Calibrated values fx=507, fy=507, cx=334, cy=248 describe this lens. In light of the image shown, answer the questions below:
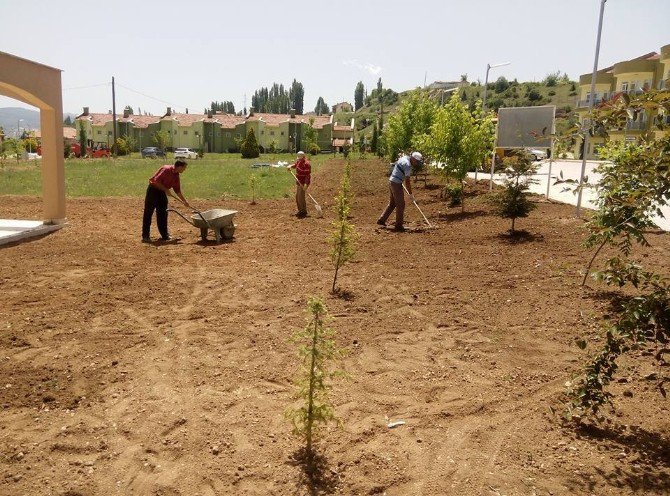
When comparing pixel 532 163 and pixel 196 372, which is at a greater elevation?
pixel 532 163

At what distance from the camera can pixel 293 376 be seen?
4.28 meters

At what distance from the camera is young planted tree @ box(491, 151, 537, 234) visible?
31.3 feet

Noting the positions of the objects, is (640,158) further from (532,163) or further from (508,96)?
(508,96)

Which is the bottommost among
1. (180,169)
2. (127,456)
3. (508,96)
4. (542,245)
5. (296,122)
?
(127,456)

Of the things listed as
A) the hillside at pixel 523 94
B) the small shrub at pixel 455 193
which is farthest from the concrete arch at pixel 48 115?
the hillside at pixel 523 94

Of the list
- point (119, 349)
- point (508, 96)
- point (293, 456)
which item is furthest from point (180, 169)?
point (508, 96)

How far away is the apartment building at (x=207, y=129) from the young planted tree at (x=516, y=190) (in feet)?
221

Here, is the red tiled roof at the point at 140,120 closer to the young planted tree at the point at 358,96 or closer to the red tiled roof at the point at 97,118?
the red tiled roof at the point at 97,118

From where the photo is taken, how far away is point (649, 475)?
301cm

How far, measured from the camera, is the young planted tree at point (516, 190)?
9547mm

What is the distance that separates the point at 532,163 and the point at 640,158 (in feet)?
23.3

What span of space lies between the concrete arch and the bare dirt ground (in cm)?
256

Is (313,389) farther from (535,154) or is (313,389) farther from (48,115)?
(48,115)

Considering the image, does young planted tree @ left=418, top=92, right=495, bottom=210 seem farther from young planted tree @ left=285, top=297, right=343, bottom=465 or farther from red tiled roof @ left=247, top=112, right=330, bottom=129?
red tiled roof @ left=247, top=112, right=330, bottom=129
